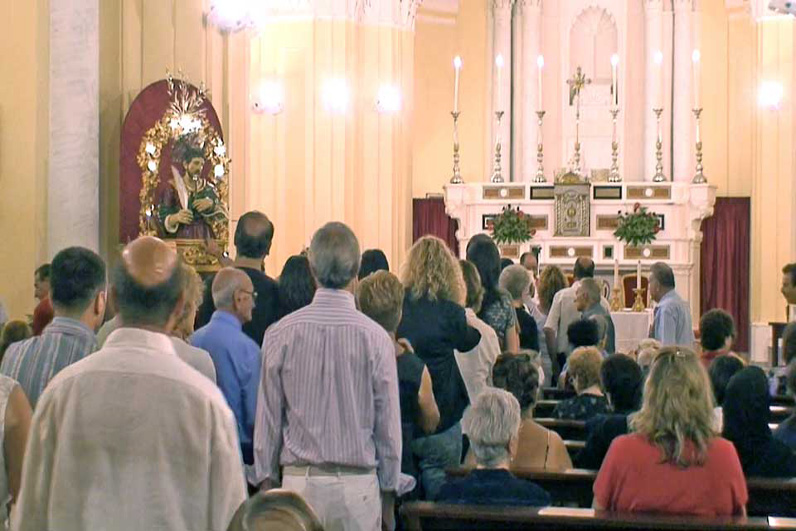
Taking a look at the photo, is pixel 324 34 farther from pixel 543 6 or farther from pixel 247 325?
pixel 247 325

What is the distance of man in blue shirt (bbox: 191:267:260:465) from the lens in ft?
20.0

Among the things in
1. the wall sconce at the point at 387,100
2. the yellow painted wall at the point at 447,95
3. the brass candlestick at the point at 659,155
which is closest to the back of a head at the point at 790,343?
the wall sconce at the point at 387,100

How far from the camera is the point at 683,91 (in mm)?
25422

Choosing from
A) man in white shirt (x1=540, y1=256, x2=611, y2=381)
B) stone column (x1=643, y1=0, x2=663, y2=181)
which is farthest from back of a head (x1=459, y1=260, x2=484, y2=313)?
stone column (x1=643, y1=0, x2=663, y2=181)

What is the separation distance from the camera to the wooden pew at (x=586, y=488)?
6.17m

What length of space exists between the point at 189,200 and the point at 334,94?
9326mm

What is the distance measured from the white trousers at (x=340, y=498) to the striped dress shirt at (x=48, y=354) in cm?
93

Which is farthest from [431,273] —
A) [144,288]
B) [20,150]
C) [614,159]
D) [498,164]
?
[614,159]

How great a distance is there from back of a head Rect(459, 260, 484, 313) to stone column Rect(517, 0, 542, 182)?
1812 centimetres

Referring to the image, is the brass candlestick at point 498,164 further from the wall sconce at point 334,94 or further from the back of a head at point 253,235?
the back of a head at point 253,235

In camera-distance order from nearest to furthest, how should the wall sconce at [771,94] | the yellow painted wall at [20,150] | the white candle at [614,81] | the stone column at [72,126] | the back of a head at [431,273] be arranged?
the back of a head at [431,273] → the yellow painted wall at [20,150] → the stone column at [72,126] → the wall sconce at [771,94] → the white candle at [614,81]

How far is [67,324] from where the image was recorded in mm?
4852

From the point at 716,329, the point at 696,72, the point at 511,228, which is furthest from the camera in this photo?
the point at 696,72

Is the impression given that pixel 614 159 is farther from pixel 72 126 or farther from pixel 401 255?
pixel 72 126
